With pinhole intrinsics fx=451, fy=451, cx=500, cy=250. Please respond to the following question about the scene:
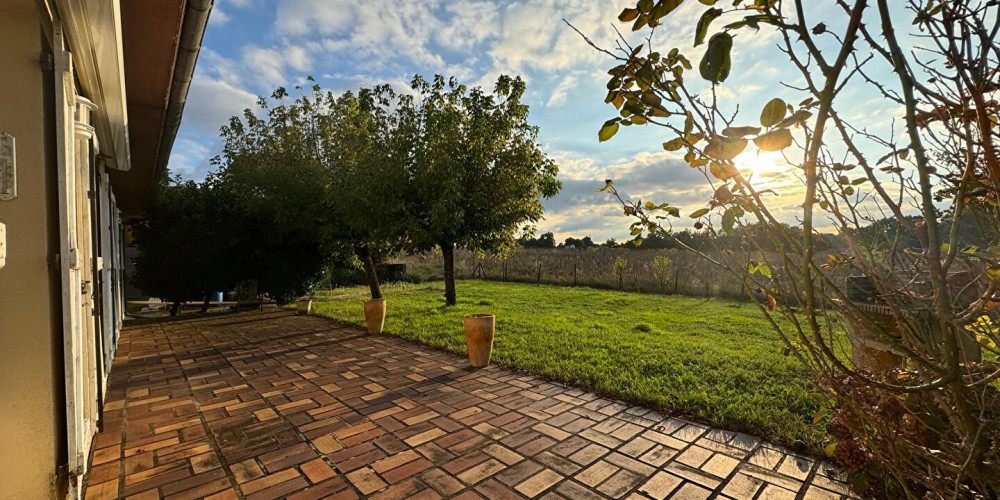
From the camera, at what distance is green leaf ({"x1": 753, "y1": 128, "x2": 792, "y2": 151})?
0.86m

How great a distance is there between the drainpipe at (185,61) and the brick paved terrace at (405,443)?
2.56m

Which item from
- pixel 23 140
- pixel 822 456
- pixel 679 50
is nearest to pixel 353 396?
pixel 23 140

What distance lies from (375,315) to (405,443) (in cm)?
455

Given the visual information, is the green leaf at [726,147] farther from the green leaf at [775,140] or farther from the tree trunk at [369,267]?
the tree trunk at [369,267]

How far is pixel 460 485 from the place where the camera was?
2.63 metres

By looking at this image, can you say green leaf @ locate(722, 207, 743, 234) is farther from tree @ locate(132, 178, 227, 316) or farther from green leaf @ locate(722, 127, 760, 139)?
tree @ locate(132, 178, 227, 316)

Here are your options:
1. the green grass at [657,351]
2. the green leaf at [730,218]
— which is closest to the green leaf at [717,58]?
the green leaf at [730,218]

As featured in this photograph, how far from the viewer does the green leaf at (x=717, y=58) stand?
2.67ft

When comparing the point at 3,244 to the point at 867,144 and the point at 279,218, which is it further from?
the point at 279,218

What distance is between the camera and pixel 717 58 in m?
0.83

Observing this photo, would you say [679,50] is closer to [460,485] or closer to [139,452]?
[460,485]

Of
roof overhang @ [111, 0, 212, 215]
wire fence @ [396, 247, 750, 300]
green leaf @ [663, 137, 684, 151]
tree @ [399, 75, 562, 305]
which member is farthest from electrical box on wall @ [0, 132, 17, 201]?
wire fence @ [396, 247, 750, 300]

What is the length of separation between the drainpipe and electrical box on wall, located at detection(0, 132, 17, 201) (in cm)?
97

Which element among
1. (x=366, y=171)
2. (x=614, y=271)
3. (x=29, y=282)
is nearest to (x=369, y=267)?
(x=366, y=171)
